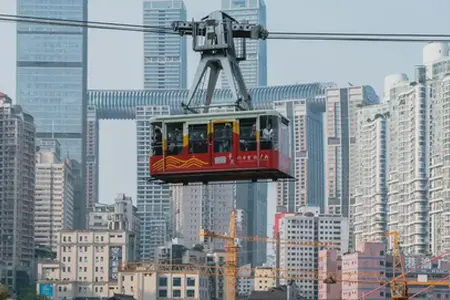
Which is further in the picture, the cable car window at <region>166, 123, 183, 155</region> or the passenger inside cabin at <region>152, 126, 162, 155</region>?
the passenger inside cabin at <region>152, 126, 162, 155</region>

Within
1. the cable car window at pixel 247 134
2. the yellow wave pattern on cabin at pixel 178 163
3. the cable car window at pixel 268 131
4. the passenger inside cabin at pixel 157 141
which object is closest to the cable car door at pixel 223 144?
the cable car window at pixel 247 134

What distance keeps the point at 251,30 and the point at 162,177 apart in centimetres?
536

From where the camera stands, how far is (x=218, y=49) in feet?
160

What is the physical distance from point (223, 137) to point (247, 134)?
76cm

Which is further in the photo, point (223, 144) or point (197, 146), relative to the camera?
point (197, 146)

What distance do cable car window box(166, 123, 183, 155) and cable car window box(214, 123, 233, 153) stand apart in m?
1.19

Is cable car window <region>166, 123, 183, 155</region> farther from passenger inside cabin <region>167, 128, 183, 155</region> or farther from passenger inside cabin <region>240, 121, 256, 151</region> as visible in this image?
passenger inside cabin <region>240, 121, 256, 151</region>

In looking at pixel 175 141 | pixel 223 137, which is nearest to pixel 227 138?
pixel 223 137

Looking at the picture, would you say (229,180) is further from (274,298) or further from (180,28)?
(274,298)

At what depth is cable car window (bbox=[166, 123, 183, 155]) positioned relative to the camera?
50812 mm

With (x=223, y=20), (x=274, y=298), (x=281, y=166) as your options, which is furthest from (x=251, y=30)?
(x=274, y=298)

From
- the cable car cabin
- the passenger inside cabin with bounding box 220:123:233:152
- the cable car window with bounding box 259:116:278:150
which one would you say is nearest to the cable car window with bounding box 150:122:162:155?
the cable car cabin

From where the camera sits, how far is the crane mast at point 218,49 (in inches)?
1908

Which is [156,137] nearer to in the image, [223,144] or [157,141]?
[157,141]
